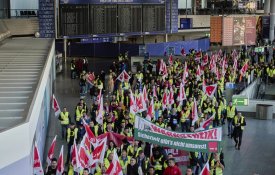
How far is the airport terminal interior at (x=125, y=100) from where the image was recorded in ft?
40.8

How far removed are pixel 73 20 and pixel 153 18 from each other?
679 centimetres

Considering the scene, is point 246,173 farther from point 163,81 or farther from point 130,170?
point 163,81

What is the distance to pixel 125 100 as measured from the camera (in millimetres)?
22188

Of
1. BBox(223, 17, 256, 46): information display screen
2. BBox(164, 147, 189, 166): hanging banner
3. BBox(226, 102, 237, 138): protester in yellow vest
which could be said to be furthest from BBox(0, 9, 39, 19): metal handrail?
BBox(164, 147, 189, 166): hanging banner

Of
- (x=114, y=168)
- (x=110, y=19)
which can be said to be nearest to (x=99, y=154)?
(x=114, y=168)

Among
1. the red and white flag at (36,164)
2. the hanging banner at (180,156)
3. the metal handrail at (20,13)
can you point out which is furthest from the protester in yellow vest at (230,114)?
the metal handrail at (20,13)

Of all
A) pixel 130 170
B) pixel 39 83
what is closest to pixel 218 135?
pixel 130 170

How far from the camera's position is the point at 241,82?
94.4 ft

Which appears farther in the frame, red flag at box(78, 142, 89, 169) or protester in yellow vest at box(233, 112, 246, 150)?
protester in yellow vest at box(233, 112, 246, 150)

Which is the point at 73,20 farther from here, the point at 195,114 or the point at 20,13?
the point at 195,114

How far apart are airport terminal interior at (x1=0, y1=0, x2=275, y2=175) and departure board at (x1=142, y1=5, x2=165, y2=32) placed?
6cm

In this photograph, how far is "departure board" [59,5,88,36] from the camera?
28156 millimetres

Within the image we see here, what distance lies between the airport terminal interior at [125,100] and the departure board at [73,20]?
50 mm

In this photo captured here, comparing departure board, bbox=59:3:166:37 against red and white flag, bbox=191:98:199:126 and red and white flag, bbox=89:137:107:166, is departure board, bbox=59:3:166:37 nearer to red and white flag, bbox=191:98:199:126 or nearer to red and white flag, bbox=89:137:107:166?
red and white flag, bbox=191:98:199:126
